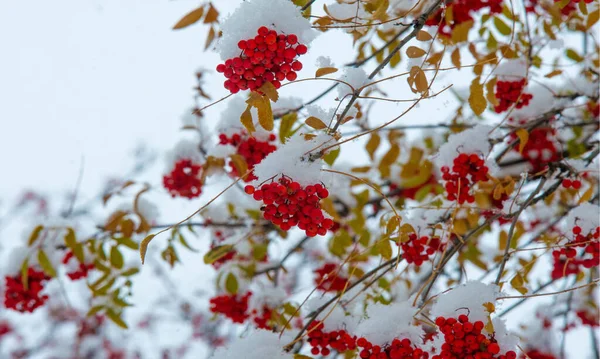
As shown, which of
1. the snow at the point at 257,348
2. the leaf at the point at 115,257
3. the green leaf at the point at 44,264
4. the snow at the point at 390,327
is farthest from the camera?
the leaf at the point at 115,257

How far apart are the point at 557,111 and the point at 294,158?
1.44 meters

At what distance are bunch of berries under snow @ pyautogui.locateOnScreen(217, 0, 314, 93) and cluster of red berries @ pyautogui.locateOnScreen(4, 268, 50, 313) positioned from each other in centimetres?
194

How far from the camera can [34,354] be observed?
876cm

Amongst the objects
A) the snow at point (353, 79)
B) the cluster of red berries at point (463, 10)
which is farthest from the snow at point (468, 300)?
the cluster of red berries at point (463, 10)

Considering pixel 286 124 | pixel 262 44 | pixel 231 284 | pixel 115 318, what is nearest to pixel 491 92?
pixel 286 124

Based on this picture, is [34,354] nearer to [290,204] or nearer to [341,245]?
[341,245]

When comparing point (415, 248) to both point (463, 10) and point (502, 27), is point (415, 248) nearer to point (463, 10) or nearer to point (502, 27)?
point (463, 10)

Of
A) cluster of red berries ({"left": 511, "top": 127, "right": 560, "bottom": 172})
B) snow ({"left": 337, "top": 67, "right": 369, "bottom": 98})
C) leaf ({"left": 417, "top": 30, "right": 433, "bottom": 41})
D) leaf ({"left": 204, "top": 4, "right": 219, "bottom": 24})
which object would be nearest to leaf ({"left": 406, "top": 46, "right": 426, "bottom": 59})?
leaf ({"left": 417, "top": 30, "right": 433, "bottom": 41})

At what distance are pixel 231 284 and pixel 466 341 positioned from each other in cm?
154

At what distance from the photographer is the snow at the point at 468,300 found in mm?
1328

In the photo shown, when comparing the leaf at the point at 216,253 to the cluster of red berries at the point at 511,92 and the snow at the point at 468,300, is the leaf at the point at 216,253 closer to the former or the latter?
the snow at the point at 468,300

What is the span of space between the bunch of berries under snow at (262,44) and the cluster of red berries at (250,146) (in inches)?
34.1

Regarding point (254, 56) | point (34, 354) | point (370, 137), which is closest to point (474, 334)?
point (254, 56)

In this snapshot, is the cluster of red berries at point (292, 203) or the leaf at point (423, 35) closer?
the cluster of red berries at point (292, 203)
